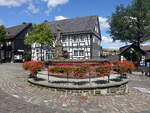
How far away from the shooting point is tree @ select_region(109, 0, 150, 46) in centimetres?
3228

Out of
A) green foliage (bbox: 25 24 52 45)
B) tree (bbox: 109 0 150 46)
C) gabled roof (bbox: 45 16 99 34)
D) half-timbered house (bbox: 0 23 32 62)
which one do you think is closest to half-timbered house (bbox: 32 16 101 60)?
gabled roof (bbox: 45 16 99 34)

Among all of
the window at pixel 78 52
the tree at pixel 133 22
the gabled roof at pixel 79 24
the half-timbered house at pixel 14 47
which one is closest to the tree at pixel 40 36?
the gabled roof at pixel 79 24

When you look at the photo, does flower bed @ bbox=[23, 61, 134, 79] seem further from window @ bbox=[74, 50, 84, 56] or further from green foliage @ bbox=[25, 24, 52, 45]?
window @ bbox=[74, 50, 84, 56]

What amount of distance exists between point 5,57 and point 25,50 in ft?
17.9

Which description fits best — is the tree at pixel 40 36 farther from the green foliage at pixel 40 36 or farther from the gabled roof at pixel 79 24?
the gabled roof at pixel 79 24

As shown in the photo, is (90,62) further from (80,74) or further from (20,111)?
(20,111)

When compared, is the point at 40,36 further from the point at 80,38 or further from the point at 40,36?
the point at 80,38

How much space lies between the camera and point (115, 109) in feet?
19.6

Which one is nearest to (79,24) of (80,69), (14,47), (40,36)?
(40,36)

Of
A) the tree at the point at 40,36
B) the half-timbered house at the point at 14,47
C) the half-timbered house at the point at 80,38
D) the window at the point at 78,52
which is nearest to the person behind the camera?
the tree at the point at 40,36

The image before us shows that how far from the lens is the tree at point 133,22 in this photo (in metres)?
32.3

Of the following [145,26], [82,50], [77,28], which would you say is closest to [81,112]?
[82,50]

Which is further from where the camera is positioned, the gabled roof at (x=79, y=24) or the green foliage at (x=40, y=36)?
the gabled roof at (x=79, y=24)

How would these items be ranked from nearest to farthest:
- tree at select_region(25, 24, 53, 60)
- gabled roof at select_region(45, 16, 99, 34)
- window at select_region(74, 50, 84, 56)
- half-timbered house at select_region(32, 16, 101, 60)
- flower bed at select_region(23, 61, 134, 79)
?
flower bed at select_region(23, 61, 134, 79) → tree at select_region(25, 24, 53, 60) → half-timbered house at select_region(32, 16, 101, 60) → window at select_region(74, 50, 84, 56) → gabled roof at select_region(45, 16, 99, 34)
